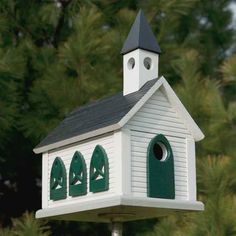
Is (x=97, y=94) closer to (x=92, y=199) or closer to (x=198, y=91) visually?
(x=198, y=91)

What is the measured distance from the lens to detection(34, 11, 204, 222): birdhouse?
233cm

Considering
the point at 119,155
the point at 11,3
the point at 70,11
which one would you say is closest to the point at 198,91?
the point at 70,11

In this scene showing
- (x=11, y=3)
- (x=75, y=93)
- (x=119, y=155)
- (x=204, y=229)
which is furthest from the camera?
(x=11, y=3)

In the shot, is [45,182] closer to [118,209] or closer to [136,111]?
[118,209]

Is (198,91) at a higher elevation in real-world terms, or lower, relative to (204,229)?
higher

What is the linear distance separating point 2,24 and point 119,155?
5.27 ft

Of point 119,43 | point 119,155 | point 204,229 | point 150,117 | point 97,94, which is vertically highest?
point 119,43

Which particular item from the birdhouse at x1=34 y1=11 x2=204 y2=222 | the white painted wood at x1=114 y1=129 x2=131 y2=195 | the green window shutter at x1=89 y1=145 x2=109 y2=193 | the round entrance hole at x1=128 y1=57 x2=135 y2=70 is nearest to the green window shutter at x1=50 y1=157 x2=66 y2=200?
the birdhouse at x1=34 y1=11 x2=204 y2=222

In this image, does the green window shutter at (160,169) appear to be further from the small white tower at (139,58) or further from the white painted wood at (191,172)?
the small white tower at (139,58)

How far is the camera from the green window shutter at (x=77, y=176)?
2.45 metres

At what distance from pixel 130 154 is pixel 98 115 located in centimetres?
26

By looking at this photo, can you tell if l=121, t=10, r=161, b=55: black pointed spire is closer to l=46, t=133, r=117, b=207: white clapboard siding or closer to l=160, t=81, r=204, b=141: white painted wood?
l=160, t=81, r=204, b=141: white painted wood

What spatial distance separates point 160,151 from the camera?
2484 millimetres

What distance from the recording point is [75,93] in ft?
11.7
